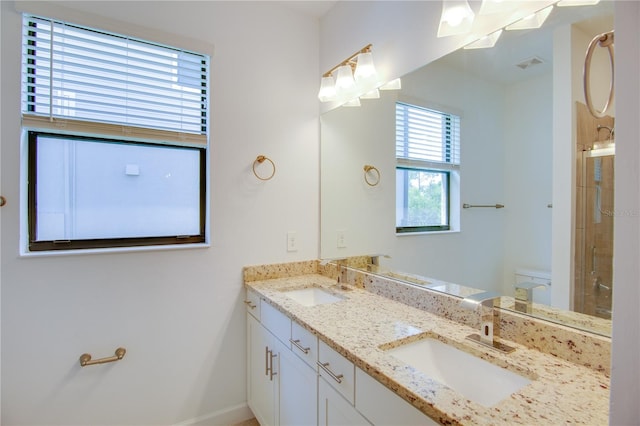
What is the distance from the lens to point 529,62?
3.73 ft

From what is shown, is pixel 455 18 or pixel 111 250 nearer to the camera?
pixel 455 18

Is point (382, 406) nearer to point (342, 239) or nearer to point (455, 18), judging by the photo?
point (342, 239)

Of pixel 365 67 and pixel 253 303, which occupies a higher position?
pixel 365 67

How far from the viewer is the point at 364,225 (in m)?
2.01

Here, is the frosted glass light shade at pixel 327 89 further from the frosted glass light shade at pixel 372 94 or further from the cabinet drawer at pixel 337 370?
the cabinet drawer at pixel 337 370

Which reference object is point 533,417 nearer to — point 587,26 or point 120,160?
point 587,26

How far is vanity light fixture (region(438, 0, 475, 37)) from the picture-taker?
1.26 meters

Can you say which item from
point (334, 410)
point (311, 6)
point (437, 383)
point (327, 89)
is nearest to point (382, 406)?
point (437, 383)

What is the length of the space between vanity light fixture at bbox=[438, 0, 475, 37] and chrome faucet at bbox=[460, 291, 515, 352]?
1066mm

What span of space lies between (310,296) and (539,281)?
1.22 m

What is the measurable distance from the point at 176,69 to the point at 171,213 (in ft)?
2.76

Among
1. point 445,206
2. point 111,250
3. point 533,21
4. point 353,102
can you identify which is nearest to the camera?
point 533,21

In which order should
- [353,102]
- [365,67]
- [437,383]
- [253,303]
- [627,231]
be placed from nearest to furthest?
[627,231] < [437,383] < [365,67] < [253,303] < [353,102]

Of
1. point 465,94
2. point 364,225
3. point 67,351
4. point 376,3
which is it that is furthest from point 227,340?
point 376,3
